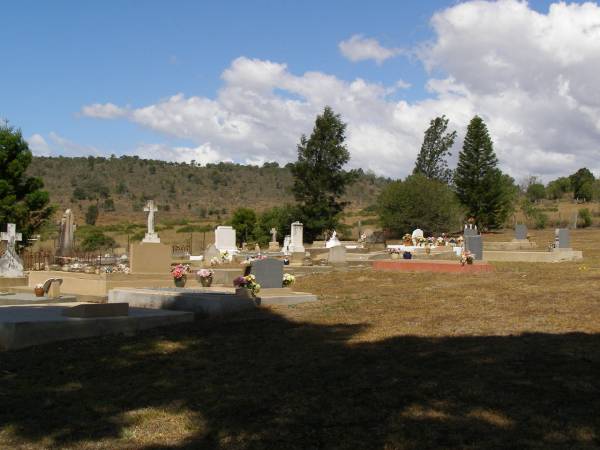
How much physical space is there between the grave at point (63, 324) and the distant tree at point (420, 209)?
3577 cm

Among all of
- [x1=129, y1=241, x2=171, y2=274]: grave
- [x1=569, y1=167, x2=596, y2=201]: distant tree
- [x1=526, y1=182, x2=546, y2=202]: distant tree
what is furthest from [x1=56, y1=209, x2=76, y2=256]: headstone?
[x1=526, y1=182, x2=546, y2=202]: distant tree

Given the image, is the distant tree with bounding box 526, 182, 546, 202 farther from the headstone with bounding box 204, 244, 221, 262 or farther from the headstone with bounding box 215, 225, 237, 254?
the headstone with bounding box 204, 244, 221, 262

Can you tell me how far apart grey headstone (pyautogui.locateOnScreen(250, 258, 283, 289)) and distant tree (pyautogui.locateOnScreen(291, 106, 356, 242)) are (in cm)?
3584

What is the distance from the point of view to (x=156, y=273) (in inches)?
716

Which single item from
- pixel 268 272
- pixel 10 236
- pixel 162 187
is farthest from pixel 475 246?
pixel 162 187

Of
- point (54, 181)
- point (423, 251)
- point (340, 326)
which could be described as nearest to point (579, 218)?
point (423, 251)

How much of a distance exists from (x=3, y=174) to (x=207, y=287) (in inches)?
789

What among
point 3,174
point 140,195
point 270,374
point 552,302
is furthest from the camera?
point 140,195

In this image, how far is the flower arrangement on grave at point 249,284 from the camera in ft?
41.2

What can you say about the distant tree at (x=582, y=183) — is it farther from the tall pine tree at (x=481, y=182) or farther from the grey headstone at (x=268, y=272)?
the grey headstone at (x=268, y=272)

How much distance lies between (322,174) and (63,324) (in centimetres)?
4117

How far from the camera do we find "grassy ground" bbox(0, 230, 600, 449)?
5.33 metres

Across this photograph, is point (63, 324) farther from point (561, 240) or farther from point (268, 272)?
point (561, 240)

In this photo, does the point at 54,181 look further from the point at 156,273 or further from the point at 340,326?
the point at 340,326
